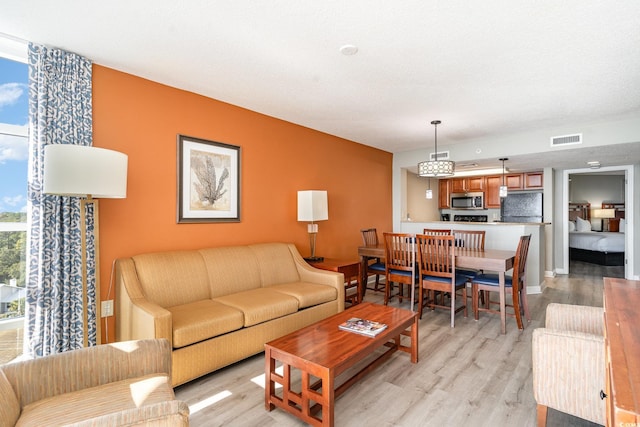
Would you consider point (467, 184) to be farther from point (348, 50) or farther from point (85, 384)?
point (85, 384)

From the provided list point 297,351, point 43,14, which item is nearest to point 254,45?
point 43,14

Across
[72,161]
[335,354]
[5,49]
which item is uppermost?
[5,49]

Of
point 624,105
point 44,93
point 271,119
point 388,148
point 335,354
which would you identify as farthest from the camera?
point 388,148

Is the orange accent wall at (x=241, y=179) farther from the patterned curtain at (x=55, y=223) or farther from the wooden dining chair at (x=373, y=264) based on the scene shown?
the wooden dining chair at (x=373, y=264)

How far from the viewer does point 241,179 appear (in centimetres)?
374

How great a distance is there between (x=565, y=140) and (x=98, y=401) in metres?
5.64

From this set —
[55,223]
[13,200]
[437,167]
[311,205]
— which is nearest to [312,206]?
[311,205]

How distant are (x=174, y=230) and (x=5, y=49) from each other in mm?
1818

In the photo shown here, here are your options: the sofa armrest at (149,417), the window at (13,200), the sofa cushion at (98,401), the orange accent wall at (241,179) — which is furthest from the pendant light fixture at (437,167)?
the window at (13,200)

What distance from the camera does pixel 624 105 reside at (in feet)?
11.8

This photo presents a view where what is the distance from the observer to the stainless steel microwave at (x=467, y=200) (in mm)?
7277

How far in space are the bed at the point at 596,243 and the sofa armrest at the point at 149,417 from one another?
373 inches

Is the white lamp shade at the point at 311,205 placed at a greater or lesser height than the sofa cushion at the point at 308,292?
greater

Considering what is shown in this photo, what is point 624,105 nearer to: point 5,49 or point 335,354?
point 335,354
